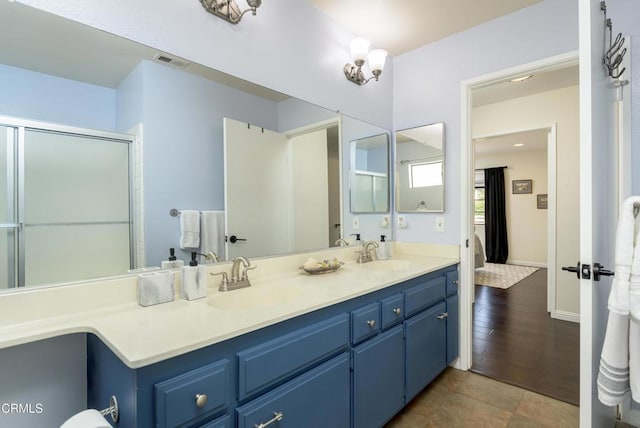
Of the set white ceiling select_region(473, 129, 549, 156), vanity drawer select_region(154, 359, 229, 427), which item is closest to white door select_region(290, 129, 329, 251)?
vanity drawer select_region(154, 359, 229, 427)

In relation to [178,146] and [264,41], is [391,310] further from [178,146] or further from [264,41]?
[264,41]

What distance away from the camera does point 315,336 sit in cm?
120

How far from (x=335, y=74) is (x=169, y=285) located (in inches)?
68.6

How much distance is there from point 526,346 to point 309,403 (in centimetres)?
243

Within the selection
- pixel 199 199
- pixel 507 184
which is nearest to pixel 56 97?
pixel 199 199

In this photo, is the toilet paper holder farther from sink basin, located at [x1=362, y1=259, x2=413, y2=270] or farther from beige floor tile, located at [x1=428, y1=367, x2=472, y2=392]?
beige floor tile, located at [x1=428, y1=367, x2=472, y2=392]

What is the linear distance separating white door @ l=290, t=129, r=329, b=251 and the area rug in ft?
13.0

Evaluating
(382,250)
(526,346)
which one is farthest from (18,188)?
(526,346)

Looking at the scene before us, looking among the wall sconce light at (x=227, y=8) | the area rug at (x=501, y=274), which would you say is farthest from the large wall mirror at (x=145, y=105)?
the area rug at (x=501, y=274)

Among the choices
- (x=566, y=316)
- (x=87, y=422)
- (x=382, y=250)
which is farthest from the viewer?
(x=566, y=316)

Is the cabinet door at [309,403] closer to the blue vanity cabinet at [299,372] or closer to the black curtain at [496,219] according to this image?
the blue vanity cabinet at [299,372]

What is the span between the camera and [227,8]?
1.52 metres

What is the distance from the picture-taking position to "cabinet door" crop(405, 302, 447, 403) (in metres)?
1.79

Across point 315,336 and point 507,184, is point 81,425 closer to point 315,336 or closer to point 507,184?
point 315,336
